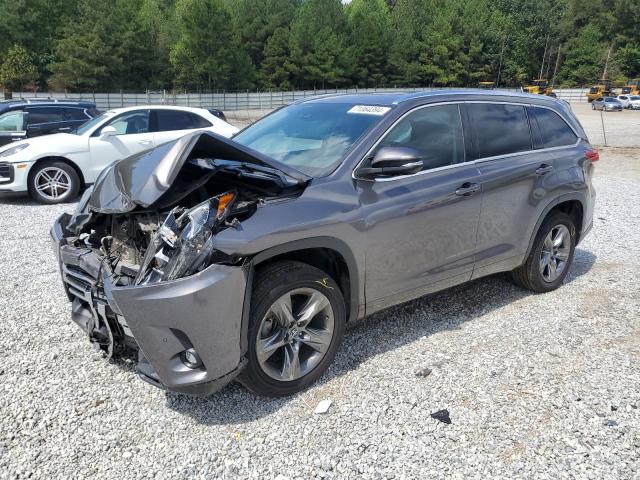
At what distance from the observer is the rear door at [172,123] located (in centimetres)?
946

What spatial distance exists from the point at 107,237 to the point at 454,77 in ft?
299

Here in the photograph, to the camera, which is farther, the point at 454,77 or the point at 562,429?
the point at 454,77

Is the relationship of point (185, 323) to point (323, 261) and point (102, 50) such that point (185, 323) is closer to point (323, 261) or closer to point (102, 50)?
point (323, 261)

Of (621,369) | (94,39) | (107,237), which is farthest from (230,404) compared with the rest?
(94,39)

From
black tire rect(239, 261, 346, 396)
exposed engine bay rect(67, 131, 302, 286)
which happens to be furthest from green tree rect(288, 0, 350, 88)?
black tire rect(239, 261, 346, 396)

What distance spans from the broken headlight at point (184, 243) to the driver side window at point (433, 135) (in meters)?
1.33

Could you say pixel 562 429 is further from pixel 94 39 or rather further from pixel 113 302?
pixel 94 39

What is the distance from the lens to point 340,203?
321 cm

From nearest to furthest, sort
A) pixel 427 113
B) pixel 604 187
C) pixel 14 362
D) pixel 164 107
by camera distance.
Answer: pixel 14 362, pixel 427 113, pixel 164 107, pixel 604 187

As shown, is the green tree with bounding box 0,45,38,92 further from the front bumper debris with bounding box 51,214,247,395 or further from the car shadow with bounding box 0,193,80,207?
the front bumper debris with bounding box 51,214,247,395

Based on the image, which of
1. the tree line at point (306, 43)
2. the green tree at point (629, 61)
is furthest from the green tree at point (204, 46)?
the green tree at point (629, 61)

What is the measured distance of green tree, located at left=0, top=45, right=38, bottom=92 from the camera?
189 feet

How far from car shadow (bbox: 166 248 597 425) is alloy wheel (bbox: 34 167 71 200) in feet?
21.6

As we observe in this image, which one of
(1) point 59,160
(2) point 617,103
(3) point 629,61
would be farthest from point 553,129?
(3) point 629,61
